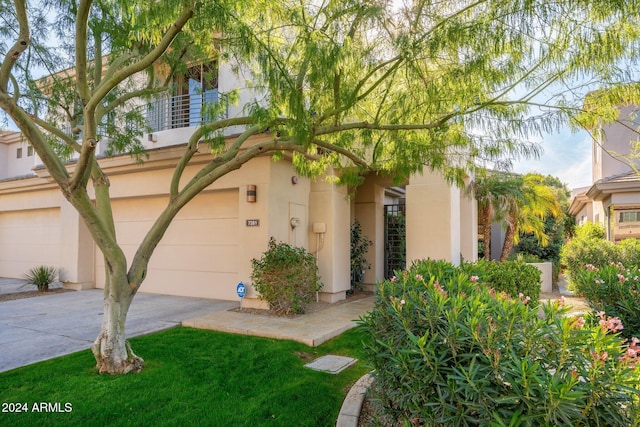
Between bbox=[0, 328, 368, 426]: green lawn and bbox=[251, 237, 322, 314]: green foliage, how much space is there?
2.09 meters

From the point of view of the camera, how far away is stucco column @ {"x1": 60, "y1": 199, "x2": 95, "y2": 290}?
39.4ft

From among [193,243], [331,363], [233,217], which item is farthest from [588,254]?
[193,243]

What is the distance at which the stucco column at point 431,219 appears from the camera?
991 centimetres

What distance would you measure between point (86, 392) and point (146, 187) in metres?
7.53

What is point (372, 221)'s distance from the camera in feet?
40.4

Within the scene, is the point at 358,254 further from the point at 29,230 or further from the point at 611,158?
the point at 29,230

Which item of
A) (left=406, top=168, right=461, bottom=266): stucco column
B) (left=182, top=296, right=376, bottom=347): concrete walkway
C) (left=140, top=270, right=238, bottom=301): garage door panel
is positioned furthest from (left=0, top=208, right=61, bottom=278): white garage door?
(left=406, top=168, right=461, bottom=266): stucco column

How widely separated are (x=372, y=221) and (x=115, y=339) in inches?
341

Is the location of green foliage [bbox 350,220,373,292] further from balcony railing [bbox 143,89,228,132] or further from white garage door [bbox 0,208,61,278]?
white garage door [bbox 0,208,61,278]

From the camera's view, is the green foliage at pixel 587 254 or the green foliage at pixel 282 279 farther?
the green foliage at pixel 587 254

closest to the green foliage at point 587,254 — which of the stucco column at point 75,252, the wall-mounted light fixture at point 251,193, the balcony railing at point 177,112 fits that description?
the wall-mounted light fixture at point 251,193

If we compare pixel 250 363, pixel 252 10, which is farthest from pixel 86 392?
pixel 252 10

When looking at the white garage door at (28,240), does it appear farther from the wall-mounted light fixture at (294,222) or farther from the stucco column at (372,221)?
the stucco column at (372,221)

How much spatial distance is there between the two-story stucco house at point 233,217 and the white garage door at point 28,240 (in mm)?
1006
